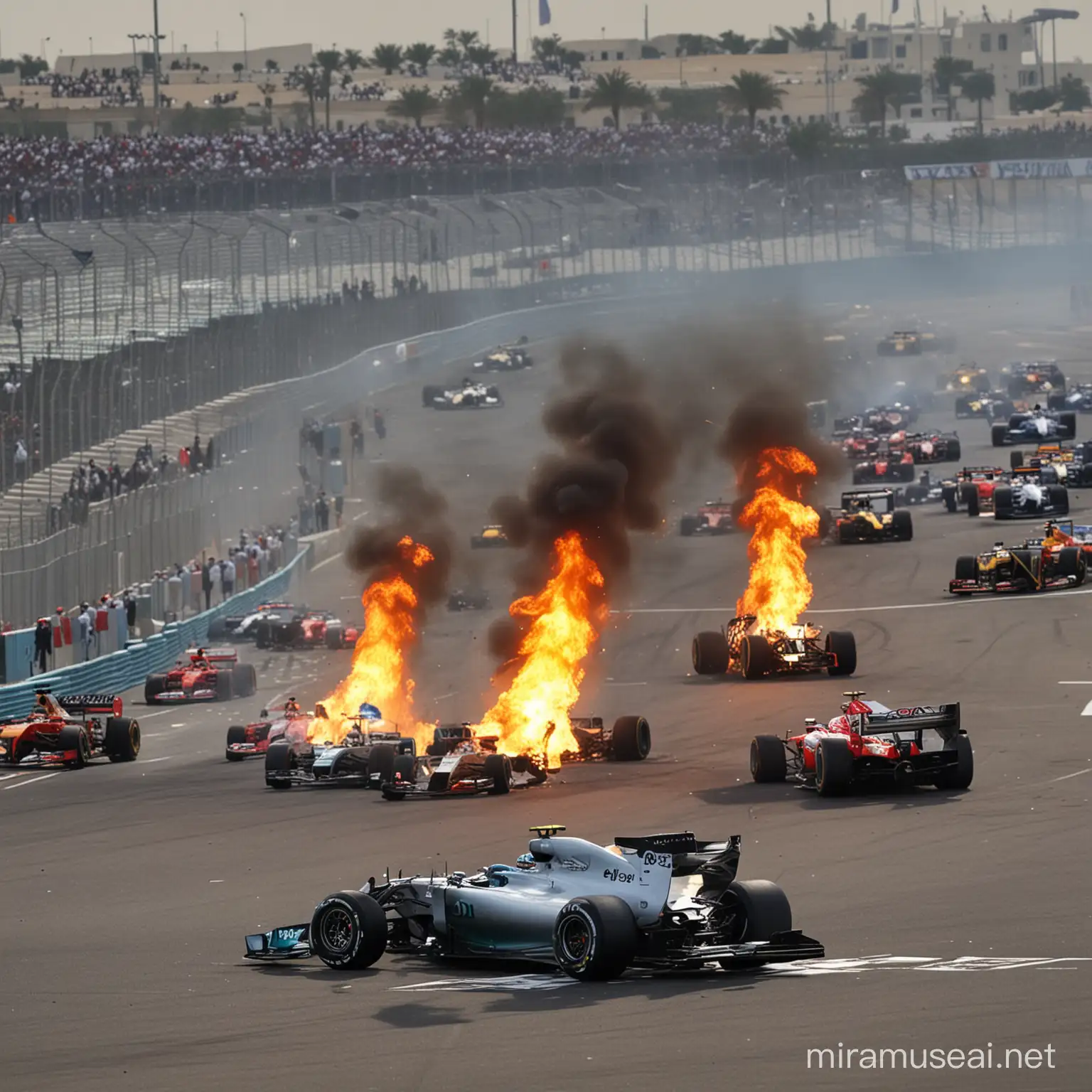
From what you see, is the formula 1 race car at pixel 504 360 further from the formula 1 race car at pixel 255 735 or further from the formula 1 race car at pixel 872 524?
the formula 1 race car at pixel 255 735

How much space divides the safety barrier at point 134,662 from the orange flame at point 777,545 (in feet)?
41.6

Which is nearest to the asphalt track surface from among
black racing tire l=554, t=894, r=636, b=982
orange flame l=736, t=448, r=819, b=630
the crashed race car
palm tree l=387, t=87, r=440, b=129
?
black racing tire l=554, t=894, r=636, b=982

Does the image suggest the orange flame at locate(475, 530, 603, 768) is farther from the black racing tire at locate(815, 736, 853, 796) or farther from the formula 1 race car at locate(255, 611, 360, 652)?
the formula 1 race car at locate(255, 611, 360, 652)

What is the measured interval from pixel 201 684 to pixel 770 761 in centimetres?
1774

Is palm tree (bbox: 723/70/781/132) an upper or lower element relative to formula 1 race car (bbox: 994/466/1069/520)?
upper

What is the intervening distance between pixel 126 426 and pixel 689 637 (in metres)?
15.3

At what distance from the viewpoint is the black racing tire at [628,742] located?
108 feet

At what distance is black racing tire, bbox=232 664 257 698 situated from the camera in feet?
148

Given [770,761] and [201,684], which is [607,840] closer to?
[770,761]

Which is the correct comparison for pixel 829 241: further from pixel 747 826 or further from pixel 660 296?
pixel 747 826

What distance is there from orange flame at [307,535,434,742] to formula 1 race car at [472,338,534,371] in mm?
59163

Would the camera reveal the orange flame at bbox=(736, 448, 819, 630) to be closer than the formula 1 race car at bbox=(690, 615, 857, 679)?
No

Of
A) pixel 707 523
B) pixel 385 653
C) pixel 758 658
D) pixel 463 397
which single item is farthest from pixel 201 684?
pixel 463 397

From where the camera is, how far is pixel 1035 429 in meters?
78.3
